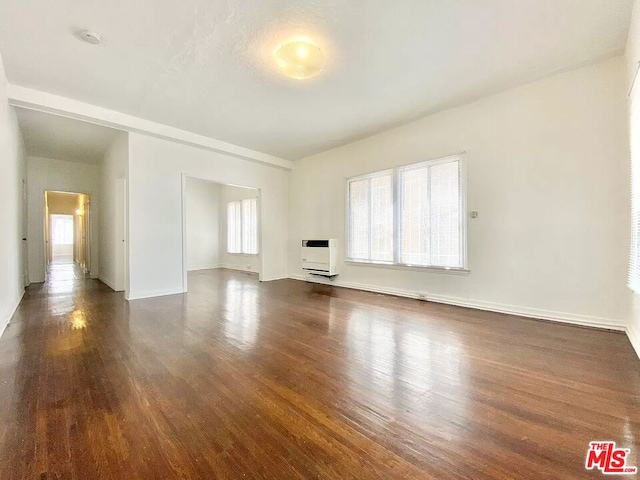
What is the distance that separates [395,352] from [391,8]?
9.62ft

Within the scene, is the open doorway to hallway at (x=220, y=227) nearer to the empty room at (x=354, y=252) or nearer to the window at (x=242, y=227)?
the window at (x=242, y=227)

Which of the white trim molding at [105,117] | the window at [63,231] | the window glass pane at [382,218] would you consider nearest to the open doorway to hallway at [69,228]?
the window at [63,231]

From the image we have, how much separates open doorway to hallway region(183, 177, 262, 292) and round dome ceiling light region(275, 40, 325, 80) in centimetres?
566

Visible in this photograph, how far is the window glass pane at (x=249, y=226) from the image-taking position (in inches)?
328

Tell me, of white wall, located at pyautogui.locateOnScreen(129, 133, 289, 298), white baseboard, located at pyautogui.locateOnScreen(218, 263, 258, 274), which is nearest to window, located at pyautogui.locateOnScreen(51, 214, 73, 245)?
white baseboard, located at pyautogui.locateOnScreen(218, 263, 258, 274)

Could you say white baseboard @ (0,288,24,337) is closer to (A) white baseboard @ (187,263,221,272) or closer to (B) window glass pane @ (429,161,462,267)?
(A) white baseboard @ (187,263,221,272)

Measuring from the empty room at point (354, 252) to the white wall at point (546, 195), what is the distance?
2 cm

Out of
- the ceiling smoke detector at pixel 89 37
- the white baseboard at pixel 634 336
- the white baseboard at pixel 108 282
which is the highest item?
the ceiling smoke detector at pixel 89 37

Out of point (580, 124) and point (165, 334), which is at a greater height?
point (580, 124)

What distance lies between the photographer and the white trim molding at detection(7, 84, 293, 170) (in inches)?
138

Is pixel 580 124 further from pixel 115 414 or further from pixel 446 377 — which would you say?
pixel 115 414

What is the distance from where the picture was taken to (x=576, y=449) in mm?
1311

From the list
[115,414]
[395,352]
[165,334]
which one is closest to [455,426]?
[395,352]

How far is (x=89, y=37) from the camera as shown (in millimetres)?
2590
